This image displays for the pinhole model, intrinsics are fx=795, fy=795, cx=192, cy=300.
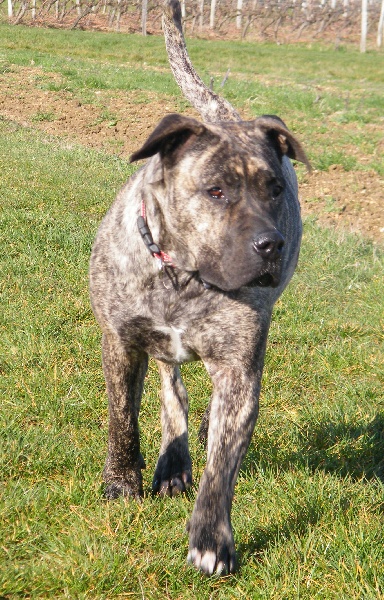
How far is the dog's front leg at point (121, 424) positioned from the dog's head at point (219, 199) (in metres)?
0.60

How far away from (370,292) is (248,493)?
143 inches

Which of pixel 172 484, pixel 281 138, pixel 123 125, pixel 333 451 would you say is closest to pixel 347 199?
pixel 123 125

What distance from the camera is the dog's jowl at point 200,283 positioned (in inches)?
128

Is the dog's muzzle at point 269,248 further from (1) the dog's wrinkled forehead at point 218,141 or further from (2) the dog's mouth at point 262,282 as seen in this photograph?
(1) the dog's wrinkled forehead at point 218,141

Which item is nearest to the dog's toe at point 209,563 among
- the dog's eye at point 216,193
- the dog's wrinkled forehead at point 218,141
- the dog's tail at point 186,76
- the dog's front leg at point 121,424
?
the dog's front leg at point 121,424

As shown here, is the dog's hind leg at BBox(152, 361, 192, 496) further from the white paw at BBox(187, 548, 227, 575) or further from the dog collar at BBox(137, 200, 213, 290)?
the dog collar at BBox(137, 200, 213, 290)

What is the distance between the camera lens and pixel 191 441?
4.53 meters

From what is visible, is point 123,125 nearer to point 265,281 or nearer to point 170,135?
point 170,135

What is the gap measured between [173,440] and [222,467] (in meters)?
0.89

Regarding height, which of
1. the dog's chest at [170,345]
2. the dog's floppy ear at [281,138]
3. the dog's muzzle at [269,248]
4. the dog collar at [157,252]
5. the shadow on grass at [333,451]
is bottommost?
the shadow on grass at [333,451]

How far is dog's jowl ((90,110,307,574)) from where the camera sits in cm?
326

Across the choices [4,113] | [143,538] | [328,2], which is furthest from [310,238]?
[328,2]

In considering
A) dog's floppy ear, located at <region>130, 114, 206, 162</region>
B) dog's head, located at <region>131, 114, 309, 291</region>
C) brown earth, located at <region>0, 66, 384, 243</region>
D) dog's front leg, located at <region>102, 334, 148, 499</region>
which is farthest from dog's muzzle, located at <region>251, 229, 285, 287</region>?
brown earth, located at <region>0, 66, 384, 243</region>

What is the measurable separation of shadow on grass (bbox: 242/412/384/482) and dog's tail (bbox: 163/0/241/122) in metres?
2.09
